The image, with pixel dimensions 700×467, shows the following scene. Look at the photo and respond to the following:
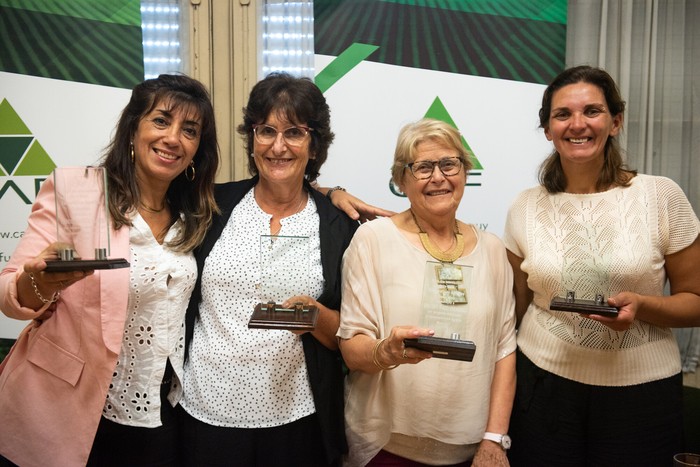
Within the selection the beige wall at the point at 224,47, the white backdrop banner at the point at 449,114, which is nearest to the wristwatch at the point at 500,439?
the white backdrop banner at the point at 449,114

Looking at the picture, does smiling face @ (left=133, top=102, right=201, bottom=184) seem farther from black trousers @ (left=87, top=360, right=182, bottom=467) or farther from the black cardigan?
black trousers @ (left=87, top=360, right=182, bottom=467)

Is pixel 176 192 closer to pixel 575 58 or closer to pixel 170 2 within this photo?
pixel 170 2

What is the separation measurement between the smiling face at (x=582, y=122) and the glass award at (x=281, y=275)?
941mm

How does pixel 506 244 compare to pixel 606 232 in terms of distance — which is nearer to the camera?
pixel 606 232

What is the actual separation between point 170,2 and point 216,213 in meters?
1.70

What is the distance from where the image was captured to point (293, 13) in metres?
3.30

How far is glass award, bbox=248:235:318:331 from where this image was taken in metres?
1.90

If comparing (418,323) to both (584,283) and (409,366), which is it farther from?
(584,283)

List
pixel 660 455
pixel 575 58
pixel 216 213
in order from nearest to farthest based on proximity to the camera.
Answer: pixel 660 455, pixel 216 213, pixel 575 58

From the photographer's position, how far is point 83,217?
176 centimetres

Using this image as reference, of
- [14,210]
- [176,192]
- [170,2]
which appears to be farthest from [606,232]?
[14,210]

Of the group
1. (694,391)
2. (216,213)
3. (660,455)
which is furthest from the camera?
(694,391)

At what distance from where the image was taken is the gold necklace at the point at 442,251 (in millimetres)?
2004

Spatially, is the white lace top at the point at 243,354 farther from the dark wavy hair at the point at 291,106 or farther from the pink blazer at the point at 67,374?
the dark wavy hair at the point at 291,106
